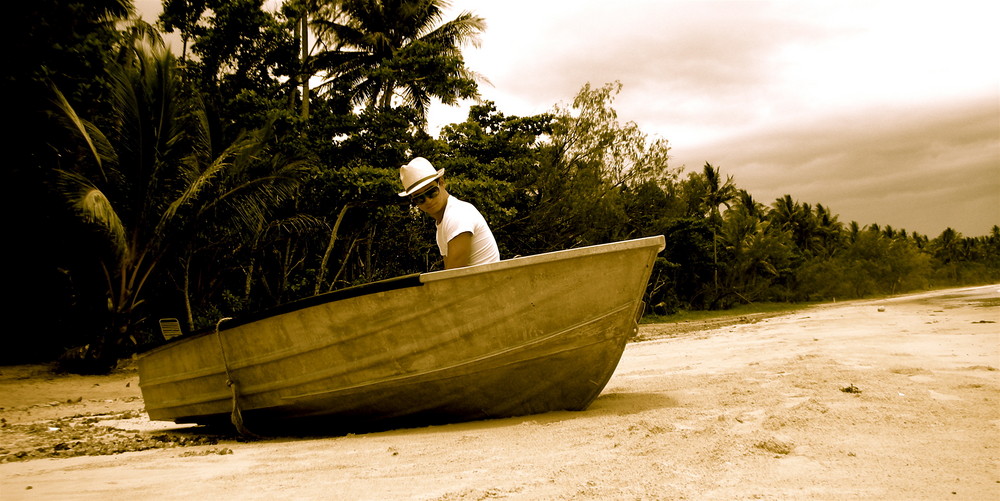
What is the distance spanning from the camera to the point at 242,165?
446 inches

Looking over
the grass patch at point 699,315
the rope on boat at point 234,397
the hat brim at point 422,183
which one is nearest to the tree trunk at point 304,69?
the rope on boat at point 234,397

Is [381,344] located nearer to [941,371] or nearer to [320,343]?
[320,343]

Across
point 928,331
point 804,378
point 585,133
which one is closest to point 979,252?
point 585,133

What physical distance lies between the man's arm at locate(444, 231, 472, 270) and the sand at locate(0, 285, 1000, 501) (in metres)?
0.99

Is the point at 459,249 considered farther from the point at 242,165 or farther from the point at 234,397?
the point at 242,165

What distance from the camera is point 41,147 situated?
10852 mm

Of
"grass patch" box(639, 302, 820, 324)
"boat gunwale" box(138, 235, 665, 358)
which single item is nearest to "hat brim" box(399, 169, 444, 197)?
"boat gunwale" box(138, 235, 665, 358)

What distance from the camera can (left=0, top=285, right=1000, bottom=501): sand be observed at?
6.82 feet

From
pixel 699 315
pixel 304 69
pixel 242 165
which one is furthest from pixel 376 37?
pixel 699 315

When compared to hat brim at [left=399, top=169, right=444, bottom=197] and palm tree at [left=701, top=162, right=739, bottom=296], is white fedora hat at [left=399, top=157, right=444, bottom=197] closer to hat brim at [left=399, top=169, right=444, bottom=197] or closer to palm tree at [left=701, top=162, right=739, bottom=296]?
hat brim at [left=399, top=169, right=444, bottom=197]

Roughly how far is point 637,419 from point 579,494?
1307 millimetres

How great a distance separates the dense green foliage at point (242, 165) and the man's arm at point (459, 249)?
256 centimetres

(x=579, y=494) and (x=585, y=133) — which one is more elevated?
(x=585, y=133)

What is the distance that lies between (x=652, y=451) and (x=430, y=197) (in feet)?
6.56
